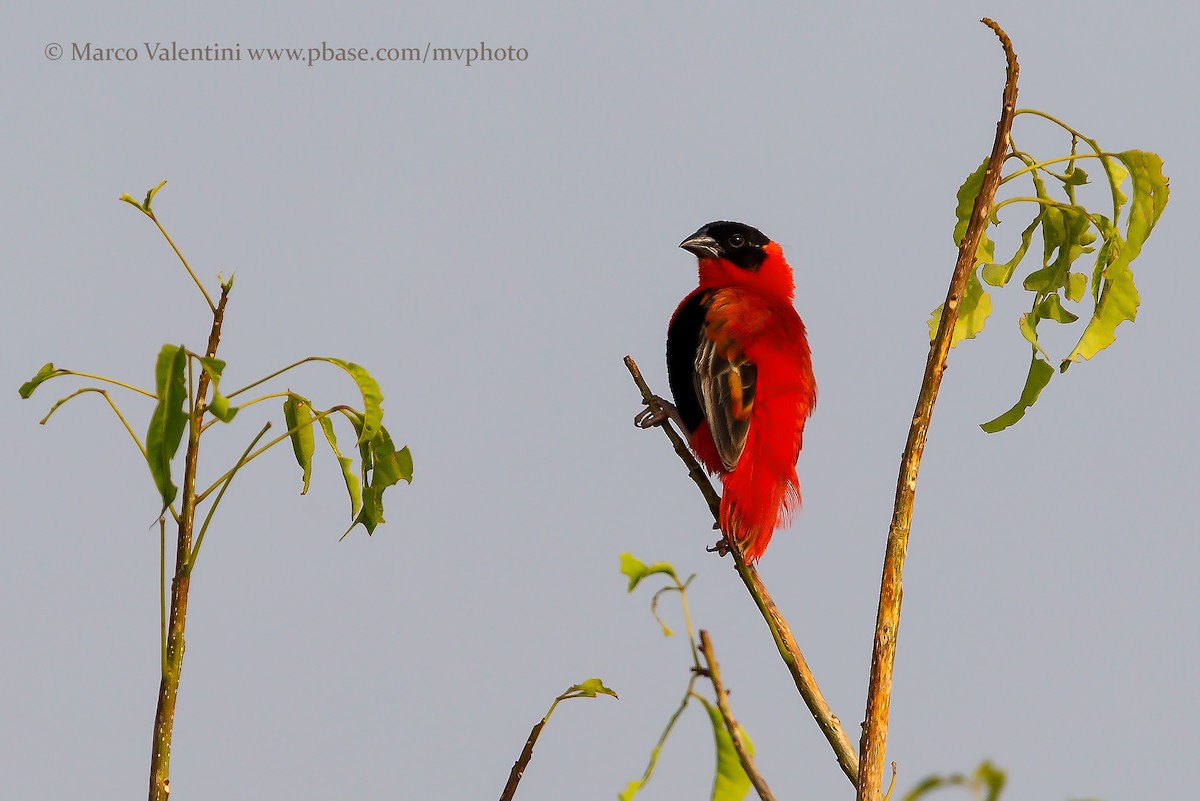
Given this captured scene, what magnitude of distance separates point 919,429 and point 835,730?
47cm

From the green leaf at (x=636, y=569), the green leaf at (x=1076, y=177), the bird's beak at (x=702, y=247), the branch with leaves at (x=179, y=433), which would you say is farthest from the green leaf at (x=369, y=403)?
the bird's beak at (x=702, y=247)

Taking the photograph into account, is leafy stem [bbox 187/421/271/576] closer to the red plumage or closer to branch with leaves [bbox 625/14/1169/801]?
branch with leaves [bbox 625/14/1169/801]

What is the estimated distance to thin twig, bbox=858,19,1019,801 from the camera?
Answer: 1716 millimetres

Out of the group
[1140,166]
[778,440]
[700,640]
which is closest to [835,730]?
[700,640]

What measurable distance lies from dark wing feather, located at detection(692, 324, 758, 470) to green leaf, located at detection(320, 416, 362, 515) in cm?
201

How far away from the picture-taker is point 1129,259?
250 cm

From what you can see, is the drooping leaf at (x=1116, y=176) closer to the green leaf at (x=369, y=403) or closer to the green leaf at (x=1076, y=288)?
the green leaf at (x=1076, y=288)

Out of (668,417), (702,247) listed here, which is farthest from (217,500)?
(702,247)

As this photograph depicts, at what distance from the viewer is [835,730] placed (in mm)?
1929

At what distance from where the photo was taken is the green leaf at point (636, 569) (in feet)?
4.88

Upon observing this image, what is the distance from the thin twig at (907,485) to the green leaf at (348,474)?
93 cm

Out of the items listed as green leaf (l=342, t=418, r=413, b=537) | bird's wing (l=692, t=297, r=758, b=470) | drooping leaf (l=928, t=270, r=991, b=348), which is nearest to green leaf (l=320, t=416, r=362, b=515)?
green leaf (l=342, t=418, r=413, b=537)

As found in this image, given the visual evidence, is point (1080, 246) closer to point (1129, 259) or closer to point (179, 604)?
point (1129, 259)

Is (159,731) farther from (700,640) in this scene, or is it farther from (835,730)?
(835,730)
